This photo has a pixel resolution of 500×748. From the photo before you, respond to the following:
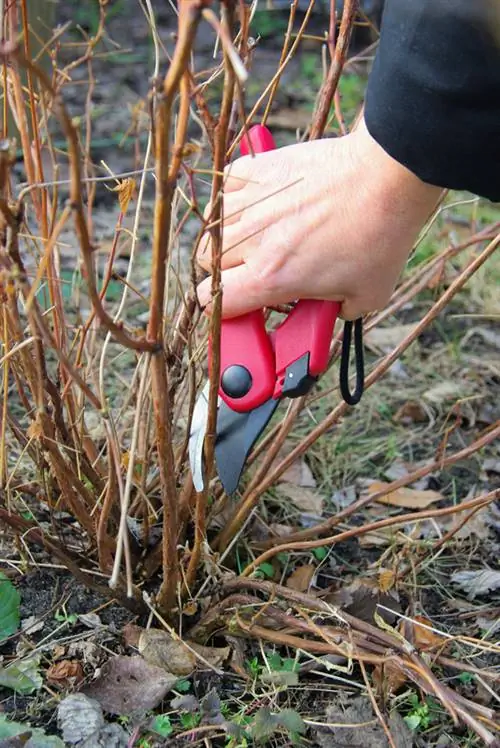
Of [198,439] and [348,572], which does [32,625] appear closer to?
[198,439]

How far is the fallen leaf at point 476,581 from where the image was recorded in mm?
1851

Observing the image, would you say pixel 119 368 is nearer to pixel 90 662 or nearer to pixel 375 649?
pixel 90 662

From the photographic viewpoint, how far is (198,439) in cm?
151

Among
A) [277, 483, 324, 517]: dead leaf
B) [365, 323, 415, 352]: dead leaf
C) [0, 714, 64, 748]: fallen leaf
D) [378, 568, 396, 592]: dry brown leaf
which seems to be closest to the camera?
[0, 714, 64, 748]: fallen leaf

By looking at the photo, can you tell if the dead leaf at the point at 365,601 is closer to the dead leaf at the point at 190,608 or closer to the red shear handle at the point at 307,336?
the dead leaf at the point at 190,608

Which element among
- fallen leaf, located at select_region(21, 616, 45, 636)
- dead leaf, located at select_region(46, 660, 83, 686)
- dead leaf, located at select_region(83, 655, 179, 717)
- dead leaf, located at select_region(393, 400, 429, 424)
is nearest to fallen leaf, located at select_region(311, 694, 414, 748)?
dead leaf, located at select_region(83, 655, 179, 717)

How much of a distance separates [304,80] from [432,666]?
4.35m

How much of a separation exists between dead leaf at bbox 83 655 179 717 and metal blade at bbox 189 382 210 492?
33 cm

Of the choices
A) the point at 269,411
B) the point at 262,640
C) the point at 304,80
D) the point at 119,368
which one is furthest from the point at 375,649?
the point at 304,80

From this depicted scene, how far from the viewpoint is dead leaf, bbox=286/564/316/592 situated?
71.1 inches

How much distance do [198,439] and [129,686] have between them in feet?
1.40

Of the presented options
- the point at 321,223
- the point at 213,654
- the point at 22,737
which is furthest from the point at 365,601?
the point at 321,223

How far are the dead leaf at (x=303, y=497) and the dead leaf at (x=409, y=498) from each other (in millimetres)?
136

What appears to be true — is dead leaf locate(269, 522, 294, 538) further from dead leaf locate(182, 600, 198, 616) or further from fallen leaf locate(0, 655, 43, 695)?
fallen leaf locate(0, 655, 43, 695)
